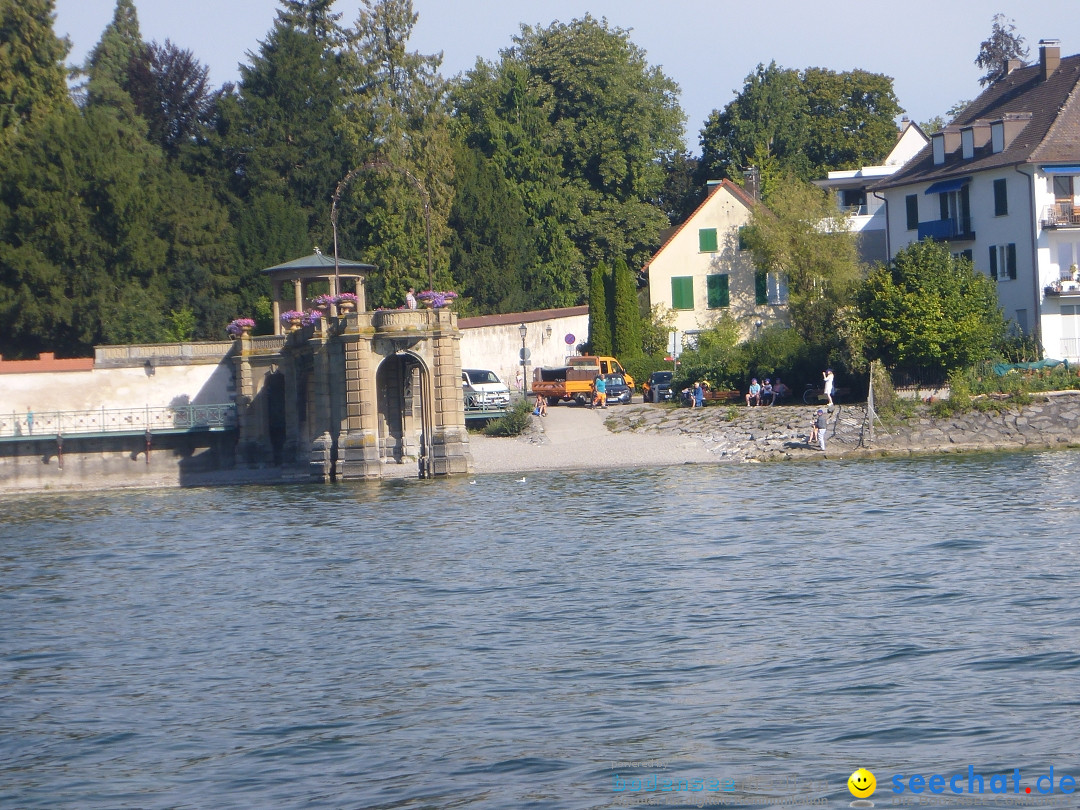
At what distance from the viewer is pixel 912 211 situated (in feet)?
191

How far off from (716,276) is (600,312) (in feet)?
22.2

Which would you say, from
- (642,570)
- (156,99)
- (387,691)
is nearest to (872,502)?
(642,570)

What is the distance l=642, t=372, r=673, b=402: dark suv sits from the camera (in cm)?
5305

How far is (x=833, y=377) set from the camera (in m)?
47.0

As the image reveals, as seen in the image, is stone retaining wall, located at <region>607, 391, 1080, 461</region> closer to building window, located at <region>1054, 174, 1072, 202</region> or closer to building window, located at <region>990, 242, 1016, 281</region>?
building window, located at <region>990, 242, 1016, 281</region>

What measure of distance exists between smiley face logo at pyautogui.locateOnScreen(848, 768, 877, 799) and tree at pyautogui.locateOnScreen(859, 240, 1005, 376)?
114ft

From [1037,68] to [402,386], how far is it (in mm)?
30833

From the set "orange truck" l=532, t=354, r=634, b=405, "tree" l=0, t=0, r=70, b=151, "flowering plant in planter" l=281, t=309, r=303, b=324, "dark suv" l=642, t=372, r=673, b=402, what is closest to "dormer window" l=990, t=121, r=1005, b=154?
"dark suv" l=642, t=372, r=673, b=402

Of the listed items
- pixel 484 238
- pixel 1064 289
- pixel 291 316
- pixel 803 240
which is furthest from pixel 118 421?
pixel 1064 289

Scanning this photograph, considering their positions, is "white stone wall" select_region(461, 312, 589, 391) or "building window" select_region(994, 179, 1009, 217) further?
"white stone wall" select_region(461, 312, 589, 391)

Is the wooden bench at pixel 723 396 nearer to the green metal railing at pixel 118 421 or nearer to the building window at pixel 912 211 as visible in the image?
the building window at pixel 912 211

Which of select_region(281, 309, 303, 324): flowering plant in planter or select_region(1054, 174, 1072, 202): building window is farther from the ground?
select_region(1054, 174, 1072, 202): building window

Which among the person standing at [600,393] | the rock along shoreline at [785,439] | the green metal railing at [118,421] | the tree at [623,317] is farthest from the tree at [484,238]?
the rock along shoreline at [785,439]

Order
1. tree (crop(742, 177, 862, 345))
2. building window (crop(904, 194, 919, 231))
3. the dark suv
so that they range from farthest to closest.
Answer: tree (crop(742, 177, 862, 345))
building window (crop(904, 194, 919, 231))
the dark suv
